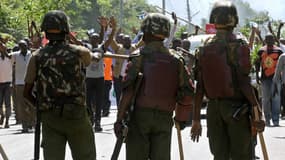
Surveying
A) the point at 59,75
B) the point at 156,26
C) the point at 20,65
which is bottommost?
the point at 20,65

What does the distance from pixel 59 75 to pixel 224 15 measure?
5.19 feet

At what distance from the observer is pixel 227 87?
24.9ft

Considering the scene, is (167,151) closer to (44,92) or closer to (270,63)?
(44,92)

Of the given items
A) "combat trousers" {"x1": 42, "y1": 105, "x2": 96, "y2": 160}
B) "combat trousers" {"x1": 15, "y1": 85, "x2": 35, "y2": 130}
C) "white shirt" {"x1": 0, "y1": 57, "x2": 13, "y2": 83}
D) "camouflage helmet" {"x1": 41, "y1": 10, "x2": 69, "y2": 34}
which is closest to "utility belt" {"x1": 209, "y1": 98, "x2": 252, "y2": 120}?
"combat trousers" {"x1": 42, "y1": 105, "x2": 96, "y2": 160}

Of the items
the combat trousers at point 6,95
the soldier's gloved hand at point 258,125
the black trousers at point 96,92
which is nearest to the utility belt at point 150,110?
the soldier's gloved hand at point 258,125

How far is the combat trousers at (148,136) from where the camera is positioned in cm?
749

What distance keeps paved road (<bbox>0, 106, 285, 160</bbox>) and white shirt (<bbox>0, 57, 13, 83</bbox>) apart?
4.05 feet

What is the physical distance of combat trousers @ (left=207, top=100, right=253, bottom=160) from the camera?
7.64m

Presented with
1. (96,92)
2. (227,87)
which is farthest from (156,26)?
(96,92)

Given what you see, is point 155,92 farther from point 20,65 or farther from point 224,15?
point 20,65

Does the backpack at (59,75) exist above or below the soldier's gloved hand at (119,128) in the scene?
above

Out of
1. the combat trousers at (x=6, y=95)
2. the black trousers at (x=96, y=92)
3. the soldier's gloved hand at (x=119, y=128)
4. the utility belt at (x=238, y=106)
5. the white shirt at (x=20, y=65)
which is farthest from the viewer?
the combat trousers at (x=6, y=95)

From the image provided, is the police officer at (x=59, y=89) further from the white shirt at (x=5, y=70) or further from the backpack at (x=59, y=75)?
the white shirt at (x=5, y=70)

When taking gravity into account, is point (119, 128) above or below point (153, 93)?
below
